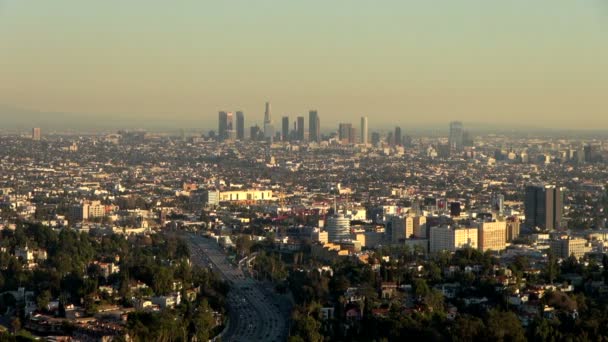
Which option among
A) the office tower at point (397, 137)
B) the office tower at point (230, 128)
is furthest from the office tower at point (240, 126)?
the office tower at point (397, 137)

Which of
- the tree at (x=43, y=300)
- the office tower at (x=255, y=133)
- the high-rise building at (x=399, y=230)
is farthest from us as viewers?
the office tower at (x=255, y=133)

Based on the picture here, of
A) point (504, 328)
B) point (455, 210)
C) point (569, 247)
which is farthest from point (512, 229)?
point (504, 328)

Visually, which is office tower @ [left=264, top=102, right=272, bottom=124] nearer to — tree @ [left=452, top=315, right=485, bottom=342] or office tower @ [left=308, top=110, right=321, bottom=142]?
office tower @ [left=308, top=110, right=321, bottom=142]

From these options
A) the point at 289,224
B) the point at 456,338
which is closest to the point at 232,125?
the point at 289,224

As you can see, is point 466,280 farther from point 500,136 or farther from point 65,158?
point 500,136

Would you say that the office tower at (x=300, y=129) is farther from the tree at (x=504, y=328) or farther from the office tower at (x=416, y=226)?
the tree at (x=504, y=328)
